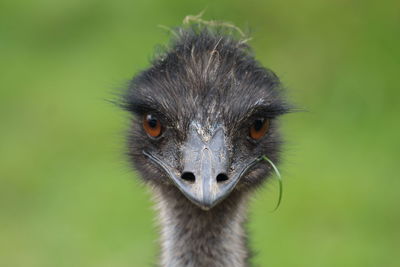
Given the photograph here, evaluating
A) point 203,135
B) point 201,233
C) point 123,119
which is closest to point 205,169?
point 203,135

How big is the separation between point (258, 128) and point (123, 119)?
1.75 meters

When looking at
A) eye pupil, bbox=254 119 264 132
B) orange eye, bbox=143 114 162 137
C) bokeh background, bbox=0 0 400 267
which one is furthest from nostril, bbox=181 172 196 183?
bokeh background, bbox=0 0 400 267

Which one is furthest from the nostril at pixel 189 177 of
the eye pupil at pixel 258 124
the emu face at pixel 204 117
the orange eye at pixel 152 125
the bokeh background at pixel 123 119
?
the bokeh background at pixel 123 119

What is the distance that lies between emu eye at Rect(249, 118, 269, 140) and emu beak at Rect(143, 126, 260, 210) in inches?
6.3

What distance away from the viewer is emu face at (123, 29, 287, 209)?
3402mm

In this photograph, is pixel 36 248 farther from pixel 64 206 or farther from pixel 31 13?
pixel 31 13

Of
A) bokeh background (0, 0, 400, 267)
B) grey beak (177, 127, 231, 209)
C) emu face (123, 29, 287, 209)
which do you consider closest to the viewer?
grey beak (177, 127, 231, 209)

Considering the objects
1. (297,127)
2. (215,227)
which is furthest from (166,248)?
(297,127)

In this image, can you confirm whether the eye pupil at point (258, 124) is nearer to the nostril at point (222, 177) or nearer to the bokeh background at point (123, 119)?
the nostril at point (222, 177)

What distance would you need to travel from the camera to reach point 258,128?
145 inches

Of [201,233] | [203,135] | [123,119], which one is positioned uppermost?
[203,135]

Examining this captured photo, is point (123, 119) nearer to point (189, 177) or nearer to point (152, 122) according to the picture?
point (152, 122)

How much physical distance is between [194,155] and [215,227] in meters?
0.48

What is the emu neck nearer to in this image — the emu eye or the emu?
the emu
